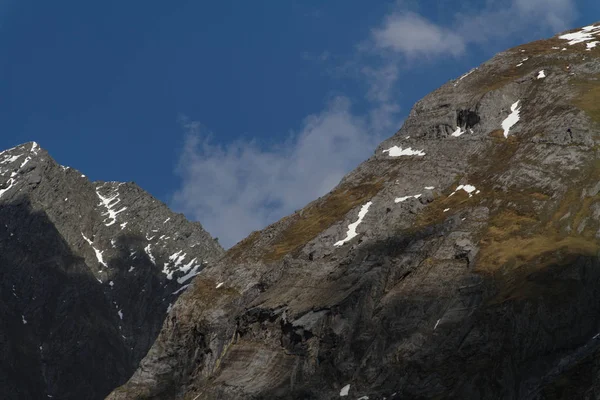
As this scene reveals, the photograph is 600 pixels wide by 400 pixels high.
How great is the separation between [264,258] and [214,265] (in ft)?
26.6

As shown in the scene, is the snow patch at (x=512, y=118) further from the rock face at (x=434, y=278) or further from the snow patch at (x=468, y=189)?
the snow patch at (x=468, y=189)

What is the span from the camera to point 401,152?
113750mm

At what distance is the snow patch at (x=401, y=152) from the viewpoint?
111 meters

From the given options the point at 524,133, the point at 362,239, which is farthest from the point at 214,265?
the point at 524,133

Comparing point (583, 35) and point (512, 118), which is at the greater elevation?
point (583, 35)

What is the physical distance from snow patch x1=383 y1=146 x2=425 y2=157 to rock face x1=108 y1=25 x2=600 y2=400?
26cm

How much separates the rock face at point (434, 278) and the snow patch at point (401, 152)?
0.26 meters

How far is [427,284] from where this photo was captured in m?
80.5

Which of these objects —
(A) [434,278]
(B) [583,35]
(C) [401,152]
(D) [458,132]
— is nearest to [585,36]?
(B) [583,35]

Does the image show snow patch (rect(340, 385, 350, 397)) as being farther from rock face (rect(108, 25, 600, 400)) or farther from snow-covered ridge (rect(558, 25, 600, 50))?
snow-covered ridge (rect(558, 25, 600, 50))

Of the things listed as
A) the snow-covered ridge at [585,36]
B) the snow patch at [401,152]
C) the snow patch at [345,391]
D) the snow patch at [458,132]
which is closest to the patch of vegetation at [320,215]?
the snow patch at [401,152]

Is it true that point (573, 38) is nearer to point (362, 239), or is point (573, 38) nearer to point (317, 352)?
point (362, 239)

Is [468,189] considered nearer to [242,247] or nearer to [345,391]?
[242,247]

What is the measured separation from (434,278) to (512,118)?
35.4 meters
